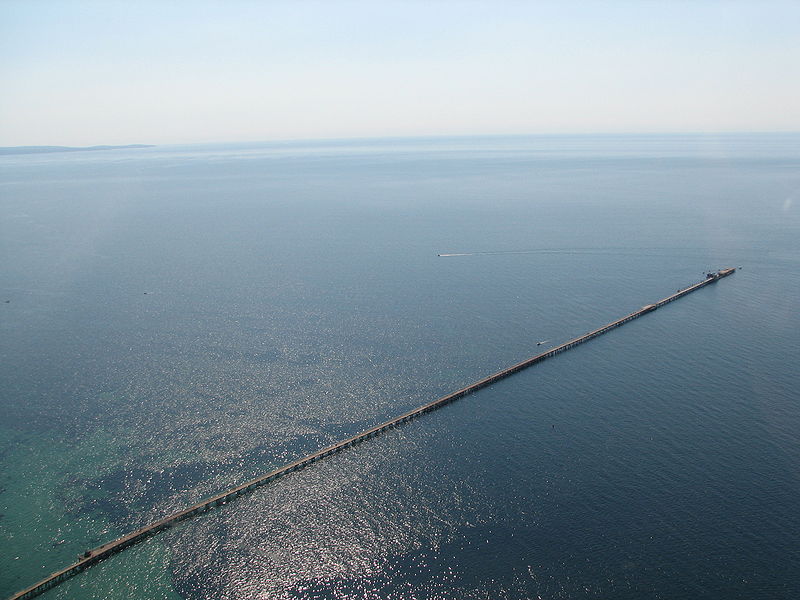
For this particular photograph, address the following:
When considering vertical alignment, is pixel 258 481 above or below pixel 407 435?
above

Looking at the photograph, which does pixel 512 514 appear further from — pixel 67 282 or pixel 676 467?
pixel 67 282

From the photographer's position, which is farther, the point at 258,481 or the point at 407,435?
the point at 407,435

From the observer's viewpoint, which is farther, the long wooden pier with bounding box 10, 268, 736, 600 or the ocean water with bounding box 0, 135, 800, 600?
the ocean water with bounding box 0, 135, 800, 600

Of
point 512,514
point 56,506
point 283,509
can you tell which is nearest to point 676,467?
point 512,514

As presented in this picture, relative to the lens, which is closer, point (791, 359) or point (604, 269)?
point (791, 359)

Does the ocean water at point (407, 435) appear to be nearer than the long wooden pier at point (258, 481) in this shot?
No

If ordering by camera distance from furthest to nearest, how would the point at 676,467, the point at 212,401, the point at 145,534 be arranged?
the point at 212,401 < the point at 676,467 < the point at 145,534

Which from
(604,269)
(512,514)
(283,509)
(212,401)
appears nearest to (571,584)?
(512,514)

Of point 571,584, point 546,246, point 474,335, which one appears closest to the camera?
point 571,584

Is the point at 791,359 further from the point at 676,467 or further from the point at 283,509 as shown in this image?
the point at 283,509
